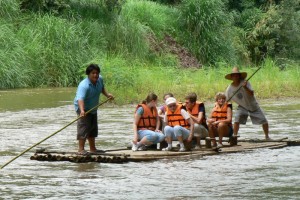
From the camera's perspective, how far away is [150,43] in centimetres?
3619

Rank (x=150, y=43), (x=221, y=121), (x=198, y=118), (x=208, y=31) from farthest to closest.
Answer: (x=208, y=31) → (x=150, y=43) → (x=221, y=121) → (x=198, y=118)

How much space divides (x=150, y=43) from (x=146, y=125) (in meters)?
22.2

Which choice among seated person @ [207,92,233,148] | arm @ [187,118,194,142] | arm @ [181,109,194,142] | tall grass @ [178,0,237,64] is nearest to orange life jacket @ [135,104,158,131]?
arm @ [181,109,194,142]

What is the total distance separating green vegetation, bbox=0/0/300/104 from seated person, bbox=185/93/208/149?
8.91 meters

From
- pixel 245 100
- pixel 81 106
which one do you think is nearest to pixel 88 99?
pixel 81 106

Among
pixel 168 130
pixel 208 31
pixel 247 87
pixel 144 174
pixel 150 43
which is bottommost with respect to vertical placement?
pixel 144 174

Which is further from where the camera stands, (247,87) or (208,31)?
(208,31)

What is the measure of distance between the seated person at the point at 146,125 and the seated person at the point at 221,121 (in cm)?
98

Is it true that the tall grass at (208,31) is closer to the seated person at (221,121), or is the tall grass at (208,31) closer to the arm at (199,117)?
the seated person at (221,121)

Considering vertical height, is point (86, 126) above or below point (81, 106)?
below

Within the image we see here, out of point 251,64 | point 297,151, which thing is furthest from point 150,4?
point 297,151

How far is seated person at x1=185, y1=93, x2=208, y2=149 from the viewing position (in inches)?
563

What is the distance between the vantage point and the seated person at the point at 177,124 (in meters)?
13.8

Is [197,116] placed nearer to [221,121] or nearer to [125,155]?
[221,121]
